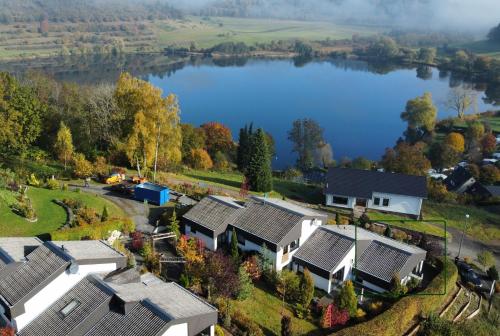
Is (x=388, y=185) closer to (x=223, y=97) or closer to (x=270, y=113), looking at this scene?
(x=270, y=113)

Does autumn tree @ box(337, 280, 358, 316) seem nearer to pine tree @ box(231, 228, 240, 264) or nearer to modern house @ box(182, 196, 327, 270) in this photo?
modern house @ box(182, 196, 327, 270)

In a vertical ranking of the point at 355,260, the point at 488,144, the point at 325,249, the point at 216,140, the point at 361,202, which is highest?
the point at 325,249

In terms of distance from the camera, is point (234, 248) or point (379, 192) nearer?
point (234, 248)

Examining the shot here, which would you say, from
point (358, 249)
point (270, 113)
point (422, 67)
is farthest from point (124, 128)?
point (422, 67)

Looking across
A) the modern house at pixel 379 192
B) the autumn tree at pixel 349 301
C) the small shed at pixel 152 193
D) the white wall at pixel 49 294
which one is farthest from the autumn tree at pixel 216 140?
the white wall at pixel 49 294

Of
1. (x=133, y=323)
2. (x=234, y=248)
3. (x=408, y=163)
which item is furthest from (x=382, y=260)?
(x=408, y=163)

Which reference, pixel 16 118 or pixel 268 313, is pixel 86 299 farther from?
pixel 16 118
